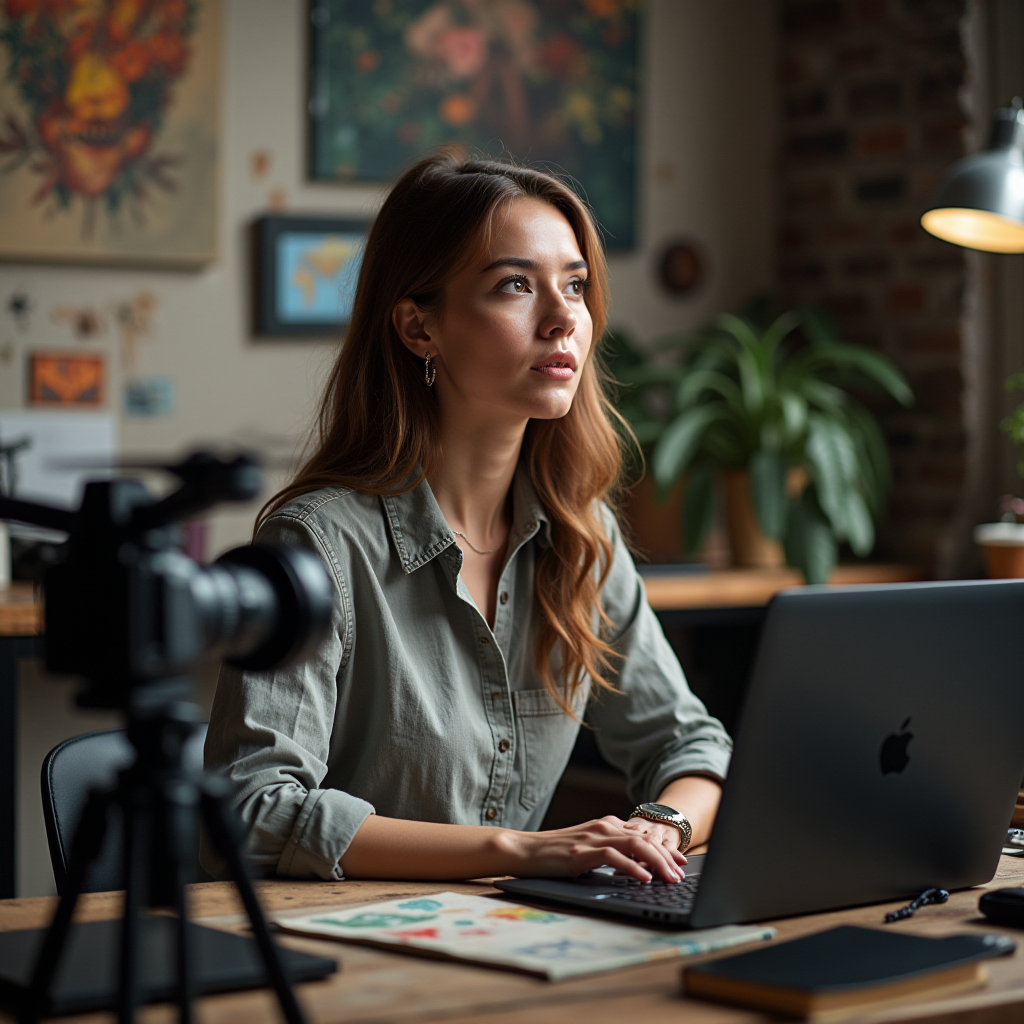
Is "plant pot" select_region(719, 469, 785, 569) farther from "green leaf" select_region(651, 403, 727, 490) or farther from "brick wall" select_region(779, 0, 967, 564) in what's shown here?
"brick wall" select_region(779, 0, 967, 564)

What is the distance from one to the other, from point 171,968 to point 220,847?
0.23 meters

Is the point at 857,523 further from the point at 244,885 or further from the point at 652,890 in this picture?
the point at 244,885

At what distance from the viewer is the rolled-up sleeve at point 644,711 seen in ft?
5.89

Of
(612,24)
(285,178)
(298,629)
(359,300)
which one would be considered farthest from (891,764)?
(612,24)

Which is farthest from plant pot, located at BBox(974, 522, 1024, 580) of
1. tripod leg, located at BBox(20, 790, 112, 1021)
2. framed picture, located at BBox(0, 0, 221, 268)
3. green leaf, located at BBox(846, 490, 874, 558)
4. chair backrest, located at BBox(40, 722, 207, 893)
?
tripod leg, located at BBox(20, 790, 112, 1021)

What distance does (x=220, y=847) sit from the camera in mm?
832

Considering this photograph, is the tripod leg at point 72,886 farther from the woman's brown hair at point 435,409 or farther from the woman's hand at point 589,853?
the woman's brown hair at point 435,409

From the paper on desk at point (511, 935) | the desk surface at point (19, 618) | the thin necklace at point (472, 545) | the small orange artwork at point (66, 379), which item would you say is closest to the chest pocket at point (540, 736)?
the thin necklace at point (472, 545)

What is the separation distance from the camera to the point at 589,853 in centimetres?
133

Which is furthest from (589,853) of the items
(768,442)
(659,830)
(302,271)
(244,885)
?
(302,271)

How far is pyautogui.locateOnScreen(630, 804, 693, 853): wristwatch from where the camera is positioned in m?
1.56

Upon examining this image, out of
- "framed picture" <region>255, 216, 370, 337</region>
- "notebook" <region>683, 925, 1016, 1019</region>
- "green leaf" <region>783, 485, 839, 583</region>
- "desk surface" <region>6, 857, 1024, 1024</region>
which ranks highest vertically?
"framed picture" <region>255, 216, 370, 337</region>

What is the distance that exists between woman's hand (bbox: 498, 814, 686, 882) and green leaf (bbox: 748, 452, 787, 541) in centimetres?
190

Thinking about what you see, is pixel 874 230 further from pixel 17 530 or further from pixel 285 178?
pixel 17 530
